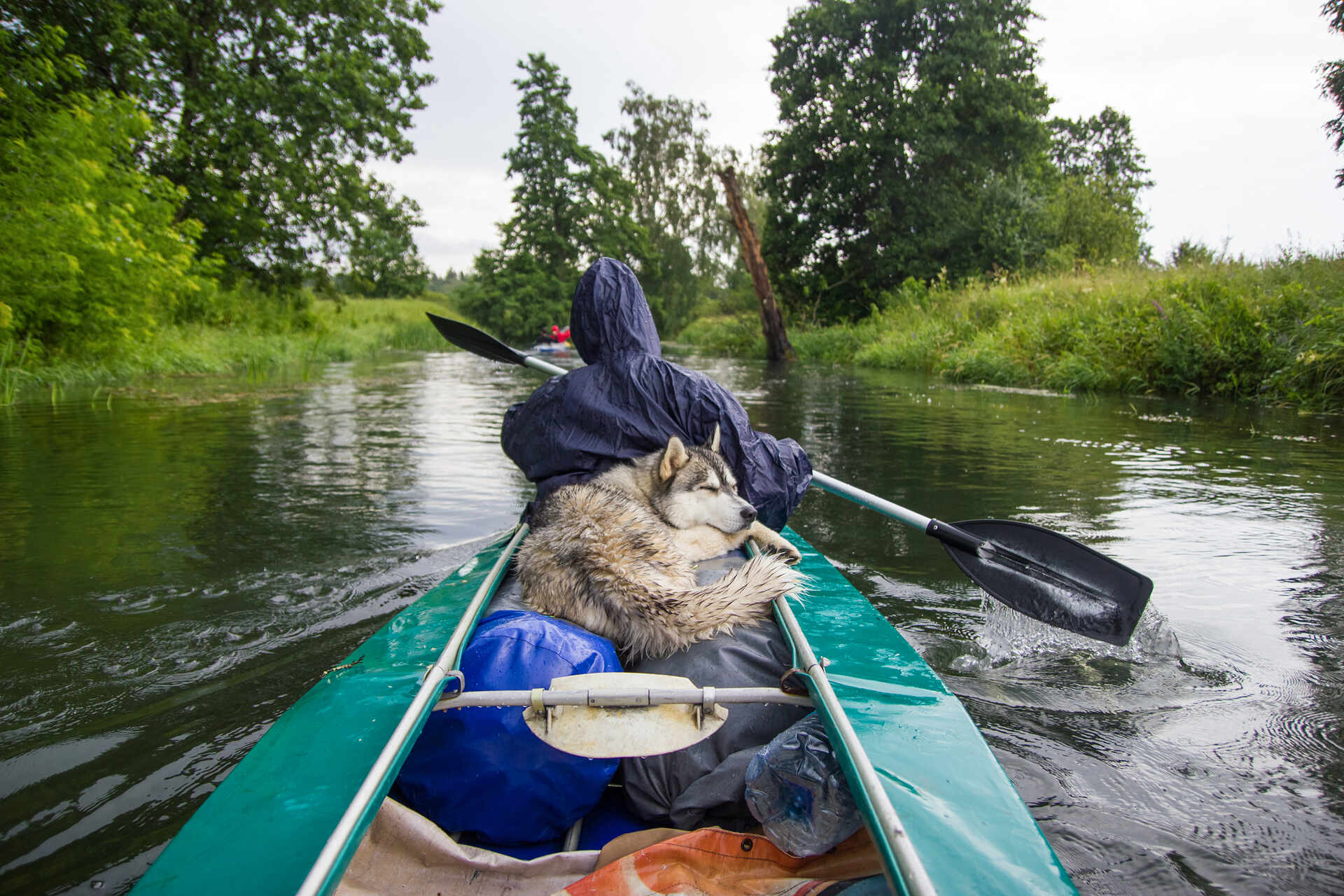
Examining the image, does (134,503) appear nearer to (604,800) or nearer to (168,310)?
(604,800)

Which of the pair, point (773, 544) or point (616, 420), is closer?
point (616, 420)

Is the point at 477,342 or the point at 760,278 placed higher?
the point at 760,278

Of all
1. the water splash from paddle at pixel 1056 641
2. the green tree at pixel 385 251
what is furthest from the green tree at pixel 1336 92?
the green tree at pixel 385 251

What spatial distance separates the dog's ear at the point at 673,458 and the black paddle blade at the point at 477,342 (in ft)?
12.2

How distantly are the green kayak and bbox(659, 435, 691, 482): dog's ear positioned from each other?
0.95 m

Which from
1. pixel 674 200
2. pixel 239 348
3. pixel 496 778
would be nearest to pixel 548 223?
pixel 674 200

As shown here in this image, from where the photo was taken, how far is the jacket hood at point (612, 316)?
4.12 meters

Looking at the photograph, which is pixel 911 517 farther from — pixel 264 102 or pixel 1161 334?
pixel 264 102

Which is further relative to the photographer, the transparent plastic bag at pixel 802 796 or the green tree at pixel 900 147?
the green tree at pixel 900 147

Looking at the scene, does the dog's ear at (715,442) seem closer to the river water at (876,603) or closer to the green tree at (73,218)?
the river water at (876,603)

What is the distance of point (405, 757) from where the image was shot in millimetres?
1932

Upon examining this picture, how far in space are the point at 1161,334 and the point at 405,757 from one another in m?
15.0

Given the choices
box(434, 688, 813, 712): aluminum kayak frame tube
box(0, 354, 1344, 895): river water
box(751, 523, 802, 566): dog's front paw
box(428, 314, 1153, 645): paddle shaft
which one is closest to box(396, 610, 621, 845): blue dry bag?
box(434, 688, 813, 712): aluminum kayak frame tube

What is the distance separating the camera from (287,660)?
13.3ft
